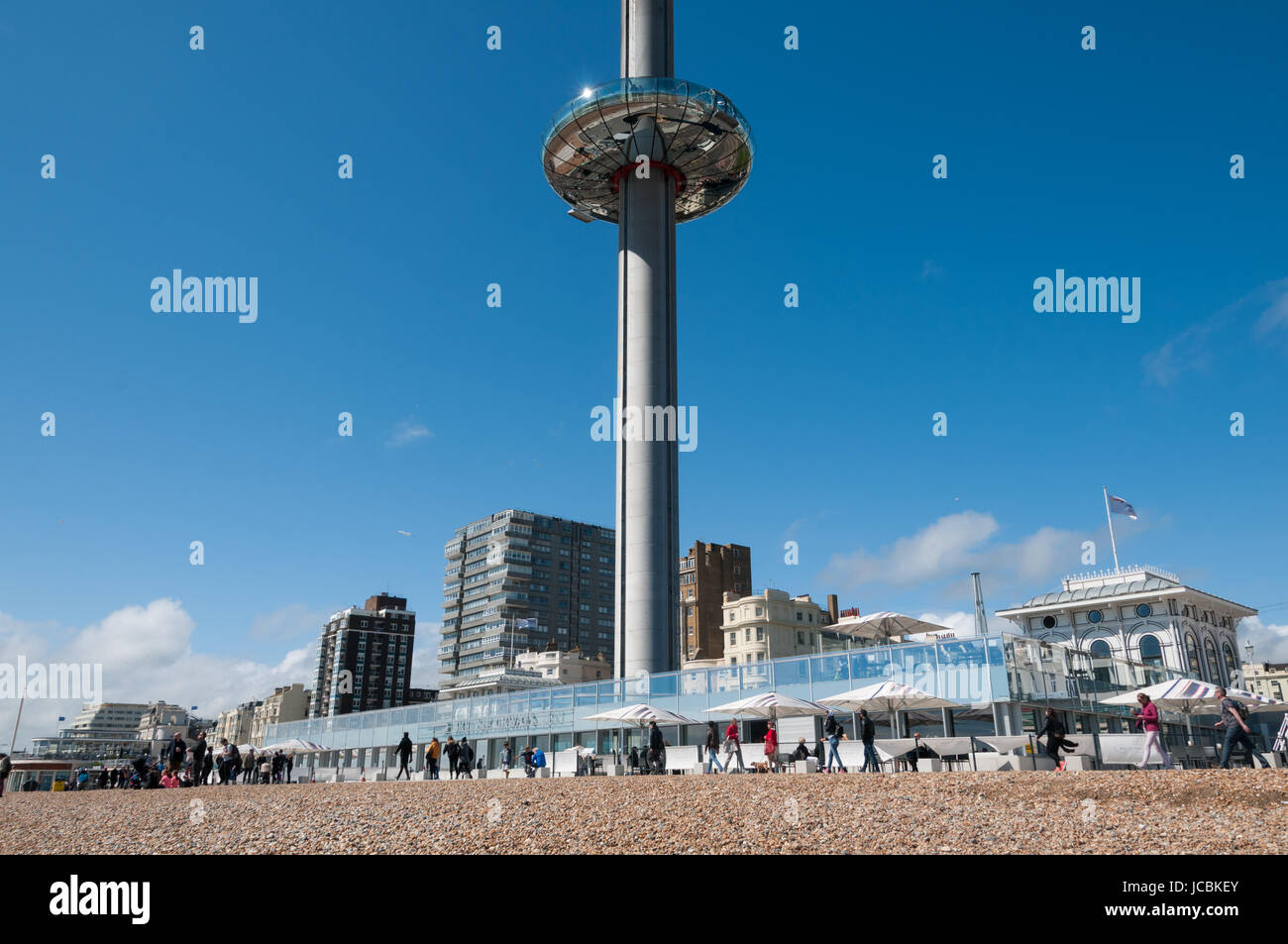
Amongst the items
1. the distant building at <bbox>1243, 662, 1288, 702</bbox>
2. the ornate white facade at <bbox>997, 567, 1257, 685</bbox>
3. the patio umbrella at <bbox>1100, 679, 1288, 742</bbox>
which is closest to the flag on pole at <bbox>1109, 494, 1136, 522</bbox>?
the ornate white facade at <bbox>997, 567, 1257, 685</bbox>

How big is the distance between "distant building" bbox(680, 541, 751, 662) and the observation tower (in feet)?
206

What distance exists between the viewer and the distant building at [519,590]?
162 meters

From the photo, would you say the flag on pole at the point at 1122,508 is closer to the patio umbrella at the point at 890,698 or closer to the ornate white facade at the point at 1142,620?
the ornate white facade at the point at 1142,620

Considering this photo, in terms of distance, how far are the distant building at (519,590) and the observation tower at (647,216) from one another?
106 m

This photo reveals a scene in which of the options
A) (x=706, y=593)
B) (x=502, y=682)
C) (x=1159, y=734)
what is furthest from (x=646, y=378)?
(x=706, y=593)

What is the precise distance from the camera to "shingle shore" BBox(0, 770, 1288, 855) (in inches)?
455

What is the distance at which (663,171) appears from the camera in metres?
60.5

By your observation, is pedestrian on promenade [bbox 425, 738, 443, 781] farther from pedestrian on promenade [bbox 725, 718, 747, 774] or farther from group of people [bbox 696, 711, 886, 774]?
pedestrian on promenade [bbox 725, 718, 747, 774]

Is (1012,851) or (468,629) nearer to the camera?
(1012,851)
